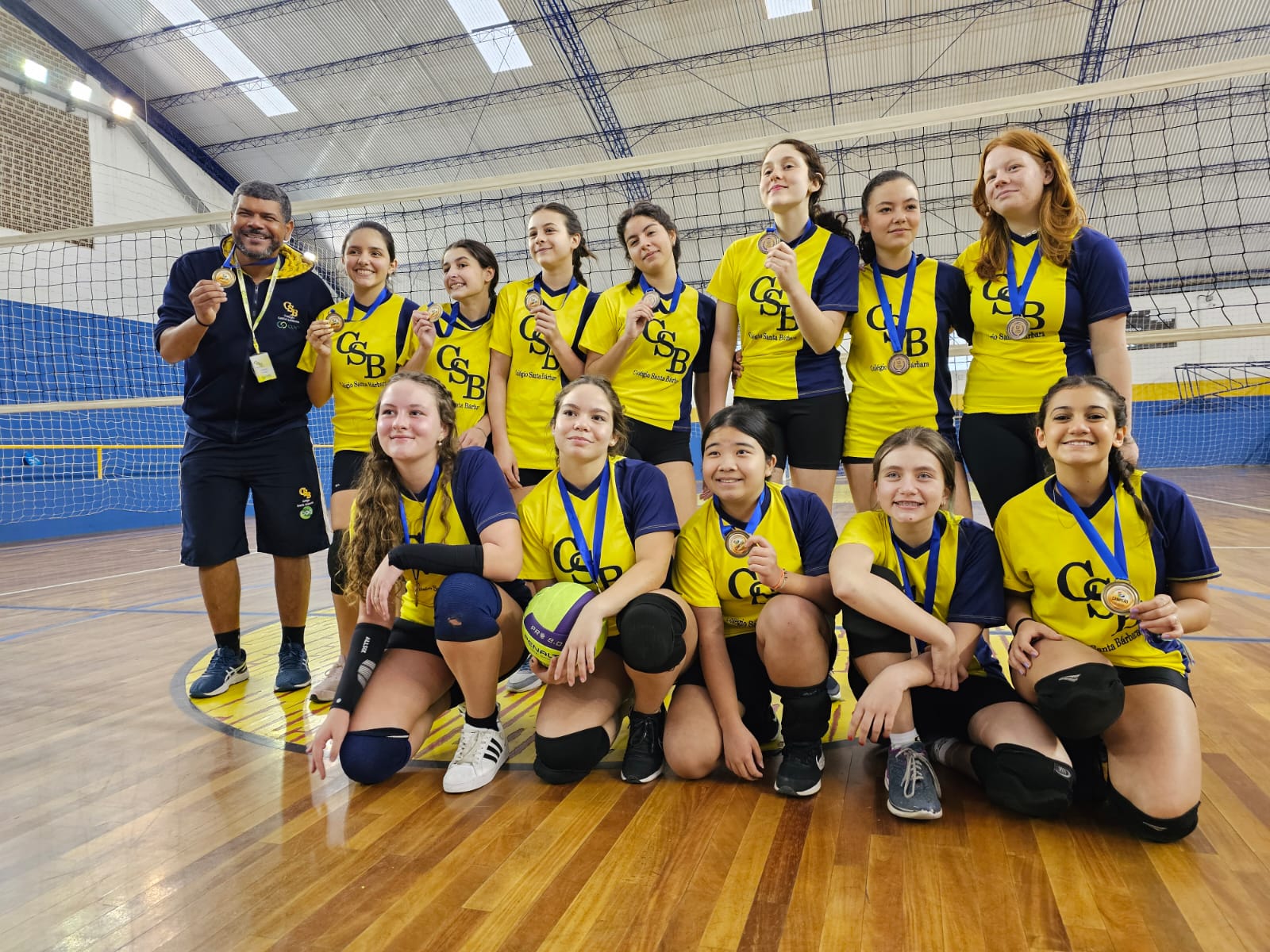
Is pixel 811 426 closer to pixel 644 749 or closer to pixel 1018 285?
pixel 1018 285

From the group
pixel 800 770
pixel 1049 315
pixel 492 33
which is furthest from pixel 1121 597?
pixel 492 33

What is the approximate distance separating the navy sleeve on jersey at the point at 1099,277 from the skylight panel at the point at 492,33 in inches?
470

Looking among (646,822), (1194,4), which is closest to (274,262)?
(646,822)

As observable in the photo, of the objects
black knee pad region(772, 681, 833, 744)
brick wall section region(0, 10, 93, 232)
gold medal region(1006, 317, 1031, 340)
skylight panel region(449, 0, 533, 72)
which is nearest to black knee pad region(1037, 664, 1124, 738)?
black knee pad region(772, 681, 833, 744)

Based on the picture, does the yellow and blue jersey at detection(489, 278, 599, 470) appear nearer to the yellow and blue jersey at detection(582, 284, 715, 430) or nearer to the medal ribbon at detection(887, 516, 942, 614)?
the yellow and blue jersey at detection(582, 284, 715, 430)

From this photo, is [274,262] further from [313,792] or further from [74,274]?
[74,274]

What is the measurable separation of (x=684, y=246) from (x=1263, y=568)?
13.5m

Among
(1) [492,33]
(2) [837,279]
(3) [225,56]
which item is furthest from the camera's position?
(3) [225,56]

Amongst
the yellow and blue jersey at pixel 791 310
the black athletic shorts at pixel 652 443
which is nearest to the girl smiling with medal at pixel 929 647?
the yellow and blue jersey at pixel 791 310

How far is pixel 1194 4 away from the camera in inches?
447

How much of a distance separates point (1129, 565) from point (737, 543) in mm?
978

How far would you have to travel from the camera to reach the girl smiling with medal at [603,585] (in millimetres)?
2021

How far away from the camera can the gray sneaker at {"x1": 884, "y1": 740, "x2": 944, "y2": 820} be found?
1803mm

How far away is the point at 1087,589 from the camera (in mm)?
1874
